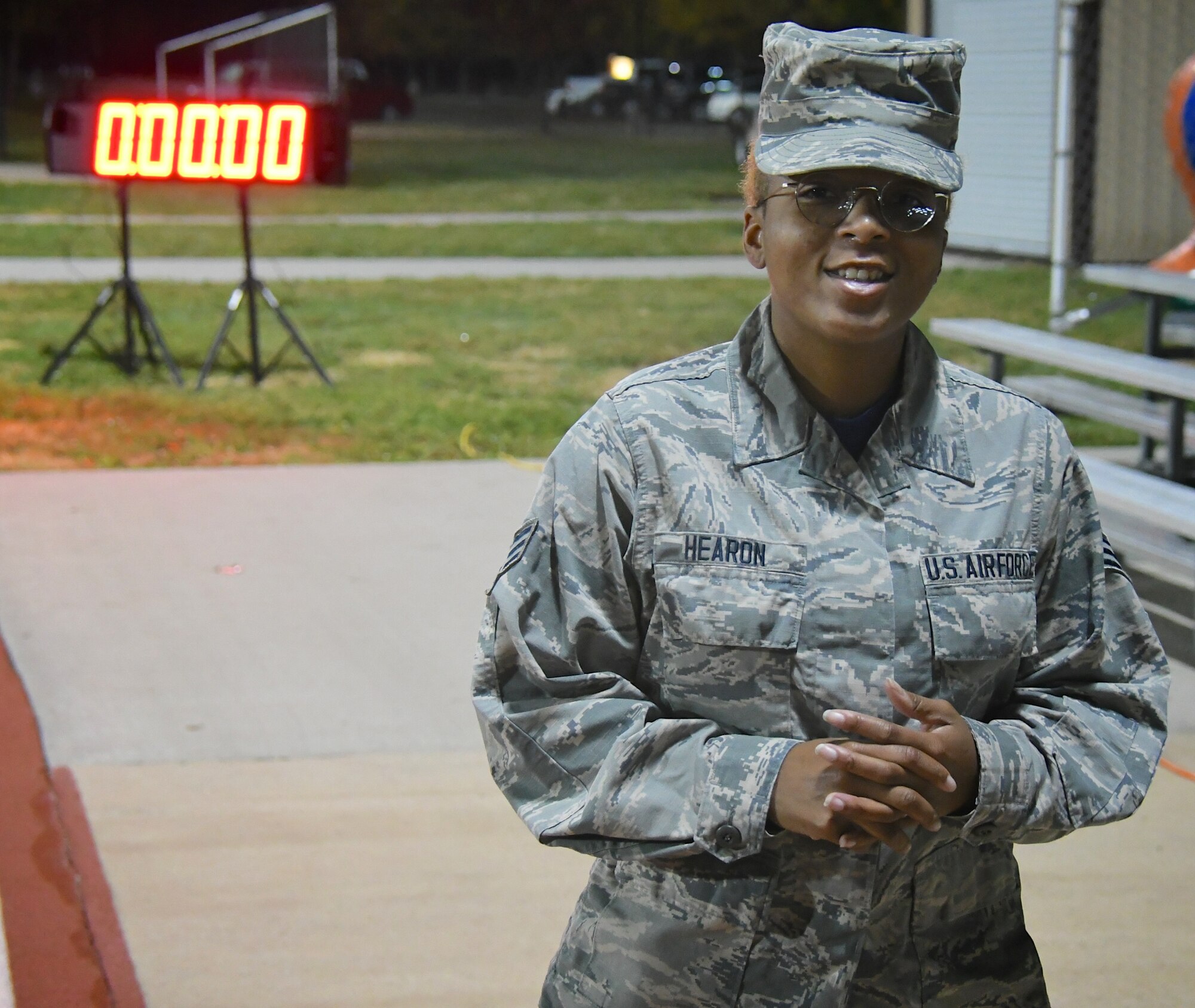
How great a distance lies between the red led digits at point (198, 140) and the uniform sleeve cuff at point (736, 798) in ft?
27.0

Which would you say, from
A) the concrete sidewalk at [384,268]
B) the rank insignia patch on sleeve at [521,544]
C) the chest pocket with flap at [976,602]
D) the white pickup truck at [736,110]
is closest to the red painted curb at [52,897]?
the rank insignia patch on sleeve at [521,544]

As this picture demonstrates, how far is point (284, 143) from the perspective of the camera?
9281mm

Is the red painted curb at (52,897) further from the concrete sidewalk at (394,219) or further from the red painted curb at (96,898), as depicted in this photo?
the concrete sidewalk at (394,219)

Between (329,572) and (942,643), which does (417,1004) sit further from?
(329,572)

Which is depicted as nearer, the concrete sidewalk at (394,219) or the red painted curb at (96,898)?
the red painted curb at (96,898)

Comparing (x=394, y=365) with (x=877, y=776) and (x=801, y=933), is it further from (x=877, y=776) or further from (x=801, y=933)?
(x=877, y=776)

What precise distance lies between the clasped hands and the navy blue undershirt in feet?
0.97

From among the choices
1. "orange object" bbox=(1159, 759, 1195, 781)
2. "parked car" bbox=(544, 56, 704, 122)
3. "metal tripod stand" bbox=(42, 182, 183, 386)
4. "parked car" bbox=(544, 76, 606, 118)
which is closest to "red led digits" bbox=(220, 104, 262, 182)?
"metal tripod stand" bbox=(42, 182, 183, 386)

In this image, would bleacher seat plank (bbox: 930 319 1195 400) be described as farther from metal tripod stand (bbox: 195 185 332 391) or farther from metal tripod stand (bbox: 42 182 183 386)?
metal tripod stand (bbox: 42 182 183 386)

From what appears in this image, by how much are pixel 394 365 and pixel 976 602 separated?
903 cm

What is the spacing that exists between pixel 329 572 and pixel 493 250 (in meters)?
11.0

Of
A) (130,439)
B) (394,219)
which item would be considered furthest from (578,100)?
(130,439)

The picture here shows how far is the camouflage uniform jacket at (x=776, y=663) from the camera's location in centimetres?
164

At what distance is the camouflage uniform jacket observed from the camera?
1.64 metres
